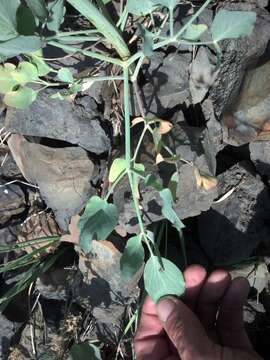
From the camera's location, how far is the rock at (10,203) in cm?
200

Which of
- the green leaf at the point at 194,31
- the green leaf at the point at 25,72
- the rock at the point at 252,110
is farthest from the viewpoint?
the rock at the point at 252,110

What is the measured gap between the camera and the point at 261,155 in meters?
1.68

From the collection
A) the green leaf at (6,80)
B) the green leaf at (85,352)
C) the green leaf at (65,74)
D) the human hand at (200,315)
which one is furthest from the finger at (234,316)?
the green leaf at (6,80)

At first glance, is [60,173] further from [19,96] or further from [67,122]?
[19,96]

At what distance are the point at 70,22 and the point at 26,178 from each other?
0.59 metres

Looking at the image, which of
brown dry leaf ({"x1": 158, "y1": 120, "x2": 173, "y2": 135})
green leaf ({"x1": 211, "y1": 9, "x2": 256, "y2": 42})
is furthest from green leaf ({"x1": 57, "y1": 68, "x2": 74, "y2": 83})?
green leaf ({"x1": 211, "y1": 9, "x2": 256, "y2": 42})

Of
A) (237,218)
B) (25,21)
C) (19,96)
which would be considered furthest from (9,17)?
(237,218)

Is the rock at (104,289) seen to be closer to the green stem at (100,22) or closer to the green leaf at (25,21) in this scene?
the green stem at (100,22)

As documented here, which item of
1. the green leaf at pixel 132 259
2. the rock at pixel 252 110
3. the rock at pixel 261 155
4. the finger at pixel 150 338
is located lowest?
the finger at pixel 150 338

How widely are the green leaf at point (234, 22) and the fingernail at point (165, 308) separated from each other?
0.74 m

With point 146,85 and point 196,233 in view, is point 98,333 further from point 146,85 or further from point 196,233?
point 146,85

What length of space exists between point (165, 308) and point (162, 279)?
0.09 m

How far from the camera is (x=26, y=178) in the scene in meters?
1.95

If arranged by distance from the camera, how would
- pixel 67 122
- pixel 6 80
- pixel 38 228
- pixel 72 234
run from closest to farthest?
pixel 6 80
pixel 67 122
pixel 72 234
pixel 38 228
